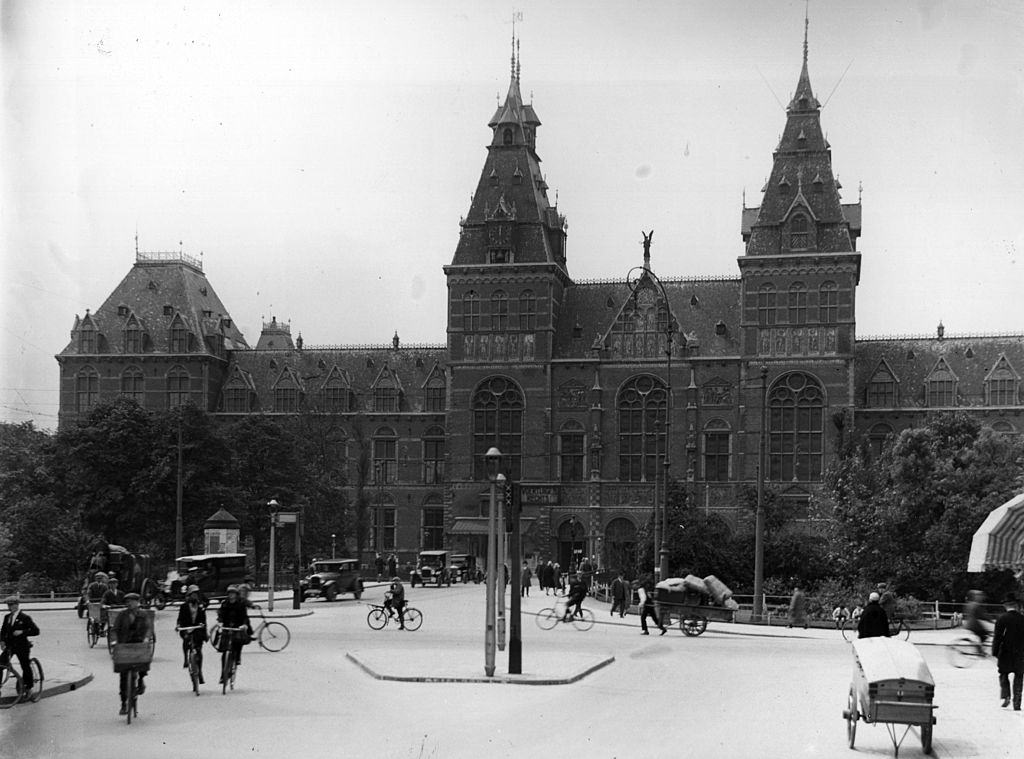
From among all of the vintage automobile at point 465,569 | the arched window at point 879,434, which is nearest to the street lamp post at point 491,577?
the vintage automobile at point 465,569

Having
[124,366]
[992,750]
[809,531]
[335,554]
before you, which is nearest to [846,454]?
[809,531]

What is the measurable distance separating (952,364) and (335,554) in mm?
35665

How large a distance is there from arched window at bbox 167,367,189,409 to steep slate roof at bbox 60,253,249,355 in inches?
58.0

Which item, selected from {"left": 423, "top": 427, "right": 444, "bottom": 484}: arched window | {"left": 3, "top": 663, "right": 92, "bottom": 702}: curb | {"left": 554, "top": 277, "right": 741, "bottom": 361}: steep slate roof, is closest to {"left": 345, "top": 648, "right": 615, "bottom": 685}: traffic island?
{"left": 3, "top": 663, "right": 92, "bottom": 702}: curb

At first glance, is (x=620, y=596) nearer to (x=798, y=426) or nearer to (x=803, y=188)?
(x=798, y=426)

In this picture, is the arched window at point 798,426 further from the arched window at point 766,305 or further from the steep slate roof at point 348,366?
the steep slate roof at point 348,366

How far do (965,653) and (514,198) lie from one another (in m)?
53.6

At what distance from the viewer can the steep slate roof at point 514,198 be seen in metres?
76.6

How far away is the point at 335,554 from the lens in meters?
72.8

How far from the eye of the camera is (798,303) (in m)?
71.4

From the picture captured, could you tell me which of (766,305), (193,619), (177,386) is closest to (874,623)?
(193,619)

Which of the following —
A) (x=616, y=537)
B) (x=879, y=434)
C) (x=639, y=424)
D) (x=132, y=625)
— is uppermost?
(x=639, y=424)

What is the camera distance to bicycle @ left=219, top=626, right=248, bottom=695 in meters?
20.7

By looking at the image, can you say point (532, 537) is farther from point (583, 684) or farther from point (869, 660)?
point (869, 660)
